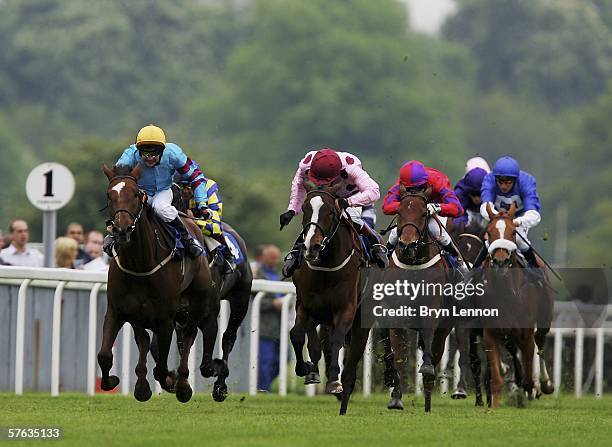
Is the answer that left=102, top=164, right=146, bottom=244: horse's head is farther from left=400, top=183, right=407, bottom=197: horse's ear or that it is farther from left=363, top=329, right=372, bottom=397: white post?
left=363, top=329, right=372, bottom=397: white post

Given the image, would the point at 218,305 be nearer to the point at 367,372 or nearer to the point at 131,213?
the point at 131,213

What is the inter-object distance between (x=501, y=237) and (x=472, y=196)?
2023 mm

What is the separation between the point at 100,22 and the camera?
7494cm

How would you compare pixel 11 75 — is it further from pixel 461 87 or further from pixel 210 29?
pixel 461 87

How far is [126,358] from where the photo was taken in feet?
47.8

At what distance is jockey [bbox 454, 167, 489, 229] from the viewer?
15.2 m

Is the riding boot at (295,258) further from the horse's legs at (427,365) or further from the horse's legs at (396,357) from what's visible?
the horse's legs at (427,365)

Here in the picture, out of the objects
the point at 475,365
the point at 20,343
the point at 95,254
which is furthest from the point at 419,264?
the point at 95,254

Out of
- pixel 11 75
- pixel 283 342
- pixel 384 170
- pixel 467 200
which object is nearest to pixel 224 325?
pixel 283 342

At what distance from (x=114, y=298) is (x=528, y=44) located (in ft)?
Answer: 224

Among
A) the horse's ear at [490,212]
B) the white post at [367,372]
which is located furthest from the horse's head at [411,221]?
the white post at [367,372]

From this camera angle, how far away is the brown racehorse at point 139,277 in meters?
11.1

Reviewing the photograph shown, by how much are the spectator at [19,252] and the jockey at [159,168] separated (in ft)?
14.3

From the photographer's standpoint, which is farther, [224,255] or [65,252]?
[65,252]
